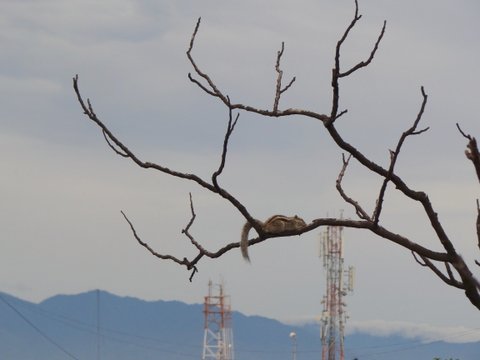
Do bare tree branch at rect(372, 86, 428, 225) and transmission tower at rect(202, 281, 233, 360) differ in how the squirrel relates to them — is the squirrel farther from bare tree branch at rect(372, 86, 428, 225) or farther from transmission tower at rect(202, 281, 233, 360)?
transmission tower at rect(202, 281, 233, 360)

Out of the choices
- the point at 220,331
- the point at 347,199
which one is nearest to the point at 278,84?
the point at 347,199

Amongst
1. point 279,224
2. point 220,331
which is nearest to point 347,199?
point 279,224

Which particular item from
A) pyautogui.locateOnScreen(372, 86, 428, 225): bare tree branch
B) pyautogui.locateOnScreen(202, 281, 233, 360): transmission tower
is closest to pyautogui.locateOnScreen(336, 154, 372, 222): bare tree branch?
pyautogui.locateOnScreen(372, 86, 428, 225): bare tree branch

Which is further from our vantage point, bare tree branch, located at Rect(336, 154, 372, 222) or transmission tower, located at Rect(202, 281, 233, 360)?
transmission tower, located at Rect(202, 281, 233, 360)

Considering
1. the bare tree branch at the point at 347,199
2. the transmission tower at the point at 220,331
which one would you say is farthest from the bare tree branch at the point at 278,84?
the transmission tower at the point at 220,331

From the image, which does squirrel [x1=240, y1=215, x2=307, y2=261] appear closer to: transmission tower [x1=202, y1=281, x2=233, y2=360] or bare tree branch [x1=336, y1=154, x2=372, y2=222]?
bare tree branch [x1=336, y1=154, x2=372, y2=222]

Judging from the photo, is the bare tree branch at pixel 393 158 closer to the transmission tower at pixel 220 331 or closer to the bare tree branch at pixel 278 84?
the bare tree branch at pixel 278 84

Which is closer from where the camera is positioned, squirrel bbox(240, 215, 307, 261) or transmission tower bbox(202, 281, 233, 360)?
squirrel bbox(240, 215, 307, 261)

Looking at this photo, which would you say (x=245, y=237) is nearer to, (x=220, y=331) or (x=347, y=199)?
(x=347, y=199)

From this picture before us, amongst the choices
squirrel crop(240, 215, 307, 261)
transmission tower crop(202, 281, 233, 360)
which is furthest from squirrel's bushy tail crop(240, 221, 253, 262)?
transmission tower crop(202, 281, 233, 360)

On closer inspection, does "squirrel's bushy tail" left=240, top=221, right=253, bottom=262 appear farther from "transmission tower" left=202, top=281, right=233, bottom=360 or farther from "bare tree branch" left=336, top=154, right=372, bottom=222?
"transmission tower" left=202, top=281, right=233, bottom=360

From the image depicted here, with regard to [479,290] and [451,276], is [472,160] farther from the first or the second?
[451,276]

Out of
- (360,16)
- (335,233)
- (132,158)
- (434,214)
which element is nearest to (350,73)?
(360,16)

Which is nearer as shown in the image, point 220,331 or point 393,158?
point 393,158
